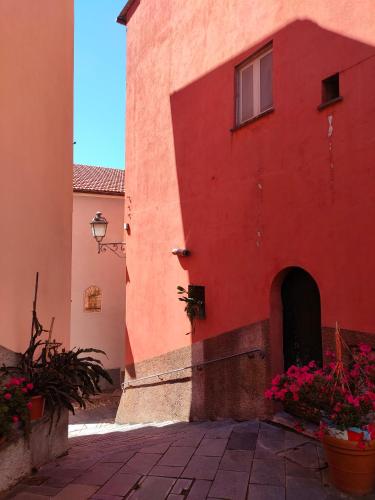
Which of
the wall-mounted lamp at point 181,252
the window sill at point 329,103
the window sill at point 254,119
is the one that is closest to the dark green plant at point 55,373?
the wall-mounted lamp at point 181,252

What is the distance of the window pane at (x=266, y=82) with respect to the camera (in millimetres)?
6730

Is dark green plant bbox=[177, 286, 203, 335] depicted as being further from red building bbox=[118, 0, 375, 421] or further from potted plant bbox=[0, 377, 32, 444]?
potted plant bbox=[0, 377, 32, 444]

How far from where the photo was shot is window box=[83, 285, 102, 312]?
1489cm

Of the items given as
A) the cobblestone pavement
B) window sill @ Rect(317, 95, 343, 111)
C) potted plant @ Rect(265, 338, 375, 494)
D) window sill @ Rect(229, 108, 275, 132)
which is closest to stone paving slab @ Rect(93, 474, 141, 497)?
the cobblestone pavement

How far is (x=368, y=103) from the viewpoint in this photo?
16.7 feet

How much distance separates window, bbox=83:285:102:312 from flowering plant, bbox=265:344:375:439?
11.5 m

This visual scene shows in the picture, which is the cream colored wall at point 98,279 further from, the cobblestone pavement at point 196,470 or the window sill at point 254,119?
the cobblestone pavement at point 196,470

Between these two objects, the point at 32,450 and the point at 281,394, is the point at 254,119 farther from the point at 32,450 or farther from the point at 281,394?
the point at 32,450

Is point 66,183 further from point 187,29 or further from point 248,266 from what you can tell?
point 187,29

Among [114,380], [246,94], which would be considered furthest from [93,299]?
[246,94]

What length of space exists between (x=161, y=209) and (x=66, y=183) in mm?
3009

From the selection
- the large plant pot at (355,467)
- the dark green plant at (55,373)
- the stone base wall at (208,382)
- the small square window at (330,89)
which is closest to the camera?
the large plant pot at (355,467)

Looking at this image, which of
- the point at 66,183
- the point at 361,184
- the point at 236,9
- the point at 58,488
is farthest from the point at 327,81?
the point at 58,488

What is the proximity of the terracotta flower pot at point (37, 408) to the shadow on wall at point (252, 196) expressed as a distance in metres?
3.00
